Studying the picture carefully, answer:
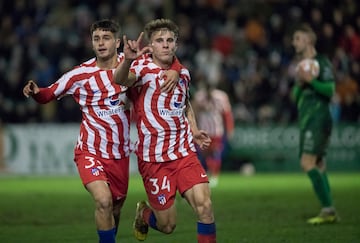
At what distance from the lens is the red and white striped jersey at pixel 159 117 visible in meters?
8.79

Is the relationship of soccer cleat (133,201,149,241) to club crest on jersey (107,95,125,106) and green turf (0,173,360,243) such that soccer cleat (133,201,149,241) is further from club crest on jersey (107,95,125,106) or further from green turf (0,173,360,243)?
club crest on jersey (107,95,125,106)

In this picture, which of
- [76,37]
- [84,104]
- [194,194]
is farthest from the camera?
[76,37]

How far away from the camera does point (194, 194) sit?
8.48m

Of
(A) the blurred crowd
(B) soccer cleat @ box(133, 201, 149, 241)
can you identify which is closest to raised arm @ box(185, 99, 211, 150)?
(B) soccer cleat @ box(133, 201, 149, 241)

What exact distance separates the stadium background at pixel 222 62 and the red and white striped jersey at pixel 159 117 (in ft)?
40.9

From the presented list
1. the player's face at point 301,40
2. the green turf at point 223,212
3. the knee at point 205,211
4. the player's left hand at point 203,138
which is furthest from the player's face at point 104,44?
the player's face at point 301,40

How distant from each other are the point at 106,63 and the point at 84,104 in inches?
18.4

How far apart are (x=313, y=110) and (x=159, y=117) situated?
4185 mm

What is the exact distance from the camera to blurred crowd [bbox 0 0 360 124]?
2319 centimetres

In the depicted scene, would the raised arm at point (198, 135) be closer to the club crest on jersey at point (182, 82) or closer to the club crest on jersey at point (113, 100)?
the club crest on jersey at point (182, 82)

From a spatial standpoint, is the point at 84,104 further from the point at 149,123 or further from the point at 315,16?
the point at 315,16

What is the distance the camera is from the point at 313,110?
491 inches

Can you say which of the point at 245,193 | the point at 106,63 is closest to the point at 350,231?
the point at 106,63

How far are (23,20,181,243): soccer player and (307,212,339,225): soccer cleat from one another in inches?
137
